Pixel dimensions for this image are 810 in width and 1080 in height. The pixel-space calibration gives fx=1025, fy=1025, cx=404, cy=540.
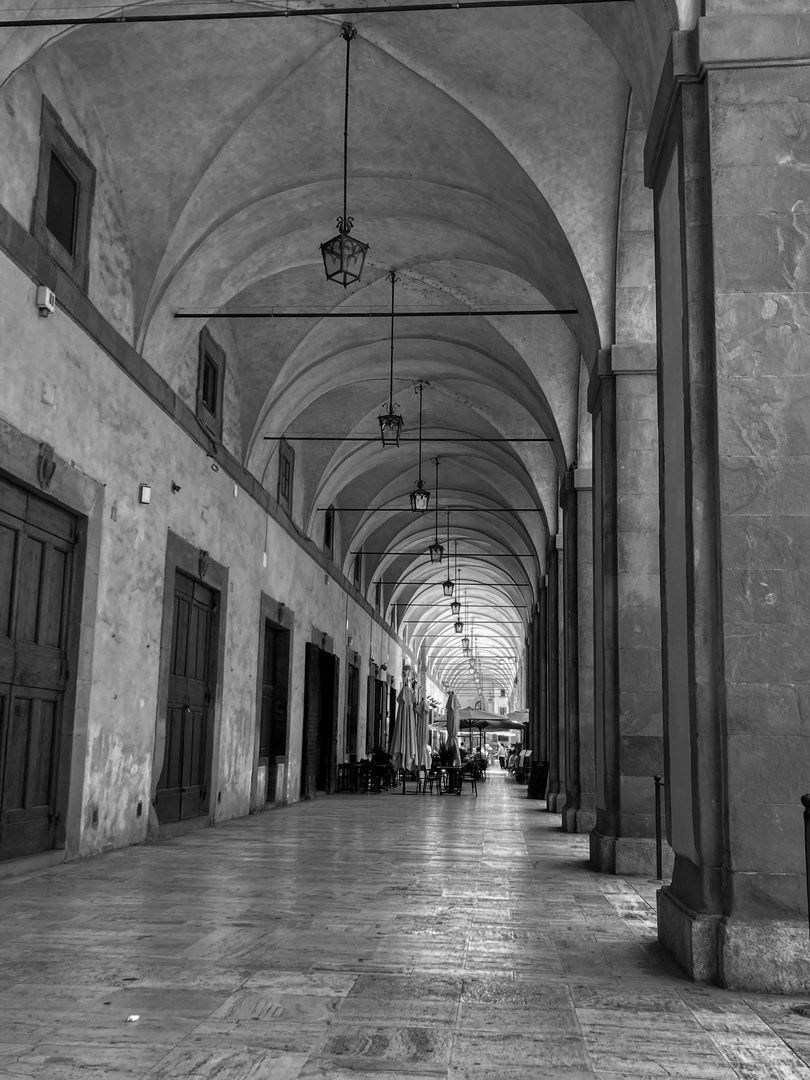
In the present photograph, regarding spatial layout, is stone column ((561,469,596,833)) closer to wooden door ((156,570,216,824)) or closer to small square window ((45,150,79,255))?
wooden door ((156,570,216,824))

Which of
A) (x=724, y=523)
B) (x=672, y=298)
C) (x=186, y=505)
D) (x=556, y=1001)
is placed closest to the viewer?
(x=556, y=1001)

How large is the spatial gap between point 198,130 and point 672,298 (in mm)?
5602

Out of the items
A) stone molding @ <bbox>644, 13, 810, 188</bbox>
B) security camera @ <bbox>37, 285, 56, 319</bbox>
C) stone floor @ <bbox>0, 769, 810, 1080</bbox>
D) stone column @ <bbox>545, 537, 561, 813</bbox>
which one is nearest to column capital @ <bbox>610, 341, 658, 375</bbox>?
stone molding @ <bbox>644, 13, 810, 188</bbox>

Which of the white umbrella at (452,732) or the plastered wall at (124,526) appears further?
the white umbrella at (452,732)

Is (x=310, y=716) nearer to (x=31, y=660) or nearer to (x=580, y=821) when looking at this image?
(x=580, y=821)

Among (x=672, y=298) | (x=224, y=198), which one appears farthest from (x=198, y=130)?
(x=672, y=298)

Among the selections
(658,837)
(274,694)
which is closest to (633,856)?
(658,837)

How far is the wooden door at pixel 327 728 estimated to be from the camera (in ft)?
67.0

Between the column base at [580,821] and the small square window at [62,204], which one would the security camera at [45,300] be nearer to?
the small square window at [62,204]

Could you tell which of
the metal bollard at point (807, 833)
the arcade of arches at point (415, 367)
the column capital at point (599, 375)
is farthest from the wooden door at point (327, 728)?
the metal bollard at point (807, 833)

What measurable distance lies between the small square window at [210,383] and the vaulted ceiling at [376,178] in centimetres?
62

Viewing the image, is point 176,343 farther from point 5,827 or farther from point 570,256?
point 5,827

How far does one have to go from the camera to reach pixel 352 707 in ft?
80.4

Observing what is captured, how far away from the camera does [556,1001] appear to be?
4.19 metres
